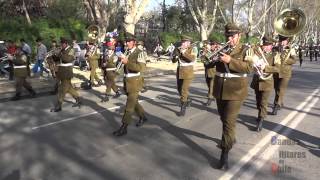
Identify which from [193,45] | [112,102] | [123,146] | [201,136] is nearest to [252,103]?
[193,45]

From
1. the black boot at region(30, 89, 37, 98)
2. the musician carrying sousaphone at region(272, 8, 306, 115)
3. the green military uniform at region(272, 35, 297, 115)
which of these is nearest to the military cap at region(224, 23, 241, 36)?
the musician carrying sousaphone at region(272, 8, 306, 115)

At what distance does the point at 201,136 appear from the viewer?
9508mm

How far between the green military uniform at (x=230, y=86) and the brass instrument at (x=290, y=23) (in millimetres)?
5112

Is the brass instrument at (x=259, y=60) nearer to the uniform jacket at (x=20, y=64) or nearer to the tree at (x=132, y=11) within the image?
the uniform jacket at (x=20, y=64)

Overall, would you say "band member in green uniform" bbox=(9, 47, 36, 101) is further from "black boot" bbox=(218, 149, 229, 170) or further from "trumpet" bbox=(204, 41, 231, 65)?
"black boot" bbox=(218, 149, 229, 170)

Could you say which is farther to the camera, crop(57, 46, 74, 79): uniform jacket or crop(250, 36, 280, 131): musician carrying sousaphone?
crop(57, 46, 74, 79): uniform jacket

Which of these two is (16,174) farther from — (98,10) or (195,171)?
(98,10)

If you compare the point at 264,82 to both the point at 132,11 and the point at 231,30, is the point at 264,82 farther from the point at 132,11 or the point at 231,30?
the point at 132,11

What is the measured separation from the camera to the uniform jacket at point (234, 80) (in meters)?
7.21

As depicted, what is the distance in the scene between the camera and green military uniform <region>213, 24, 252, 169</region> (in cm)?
723

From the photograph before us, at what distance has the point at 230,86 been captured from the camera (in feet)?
24.2

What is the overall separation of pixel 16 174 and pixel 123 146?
2104 millimetres

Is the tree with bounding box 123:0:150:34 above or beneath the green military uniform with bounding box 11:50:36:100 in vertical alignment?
above

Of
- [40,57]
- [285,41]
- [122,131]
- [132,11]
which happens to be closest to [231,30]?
[122,131]
